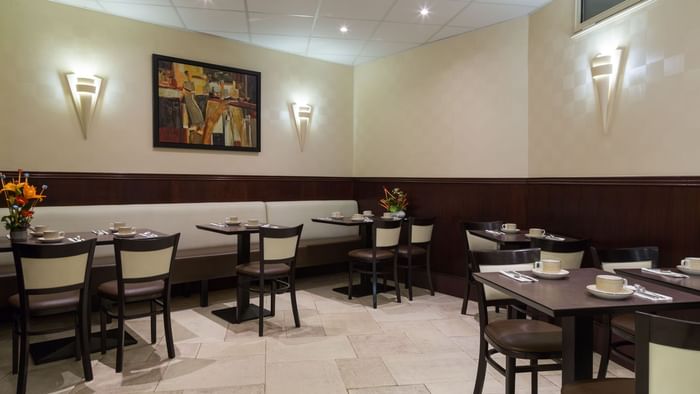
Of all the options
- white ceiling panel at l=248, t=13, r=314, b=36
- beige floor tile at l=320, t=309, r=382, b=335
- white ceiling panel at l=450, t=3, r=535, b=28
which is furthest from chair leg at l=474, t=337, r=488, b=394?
white ceiling panel at l=248, t=13, r=314, b=36

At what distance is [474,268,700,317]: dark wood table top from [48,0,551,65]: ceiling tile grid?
3237 millimetres

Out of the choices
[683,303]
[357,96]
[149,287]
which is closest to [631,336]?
[683,303]

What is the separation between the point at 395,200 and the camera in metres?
5.86

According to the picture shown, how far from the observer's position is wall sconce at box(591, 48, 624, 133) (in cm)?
362

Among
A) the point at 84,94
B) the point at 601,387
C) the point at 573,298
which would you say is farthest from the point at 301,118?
the point at 601,387

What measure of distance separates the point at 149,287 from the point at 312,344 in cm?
135

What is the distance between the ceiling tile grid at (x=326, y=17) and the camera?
4.43 m

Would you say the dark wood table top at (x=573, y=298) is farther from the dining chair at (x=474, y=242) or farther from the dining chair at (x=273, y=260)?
the dining chair at (x=474, y=242)

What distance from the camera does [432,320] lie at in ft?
14.0

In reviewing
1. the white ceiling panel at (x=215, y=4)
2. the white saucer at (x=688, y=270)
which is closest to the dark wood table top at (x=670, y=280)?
the white saucer at (x=688, y=270)

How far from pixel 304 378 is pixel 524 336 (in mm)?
1501

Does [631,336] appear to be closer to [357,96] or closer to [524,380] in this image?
[524,380]

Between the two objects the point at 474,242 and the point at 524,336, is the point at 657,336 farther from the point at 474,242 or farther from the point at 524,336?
the point at 474,242

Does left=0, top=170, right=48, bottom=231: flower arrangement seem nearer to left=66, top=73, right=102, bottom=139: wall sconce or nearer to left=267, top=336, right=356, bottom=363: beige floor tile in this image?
left=66, top=73, right=102, bottom=139: wall sconce
